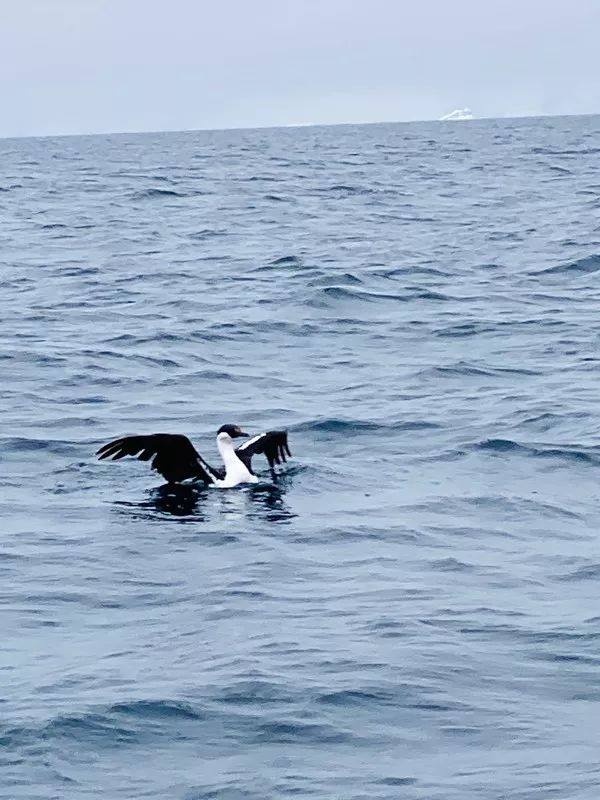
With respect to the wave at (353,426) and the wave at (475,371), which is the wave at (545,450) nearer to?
the wave at (353,426)

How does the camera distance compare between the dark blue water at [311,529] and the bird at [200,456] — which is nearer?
the dark blue water at [311,529]

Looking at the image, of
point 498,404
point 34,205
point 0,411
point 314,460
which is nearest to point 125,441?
point 314,460

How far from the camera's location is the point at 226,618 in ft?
37.6

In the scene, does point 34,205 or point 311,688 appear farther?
point 34,205

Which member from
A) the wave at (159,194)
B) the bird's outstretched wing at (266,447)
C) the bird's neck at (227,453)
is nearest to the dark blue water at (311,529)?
the bird's outstretched wing at (266,447)

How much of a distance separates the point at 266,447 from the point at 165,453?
3.43 ft

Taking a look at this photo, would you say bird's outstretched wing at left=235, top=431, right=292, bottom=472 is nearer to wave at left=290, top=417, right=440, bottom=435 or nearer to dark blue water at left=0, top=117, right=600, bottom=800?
dark blue water at left=0, top=117, right=600, bottom=800

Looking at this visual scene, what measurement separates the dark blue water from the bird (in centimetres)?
27

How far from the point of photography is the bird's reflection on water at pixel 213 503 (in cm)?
1482

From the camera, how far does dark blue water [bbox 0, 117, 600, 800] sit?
366 inches

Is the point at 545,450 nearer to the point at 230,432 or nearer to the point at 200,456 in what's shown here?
the point at 230,432

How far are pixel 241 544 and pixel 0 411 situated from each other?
20.0ft

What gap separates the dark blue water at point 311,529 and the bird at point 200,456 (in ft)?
0.89

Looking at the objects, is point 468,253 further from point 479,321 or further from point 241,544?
point 241,544
